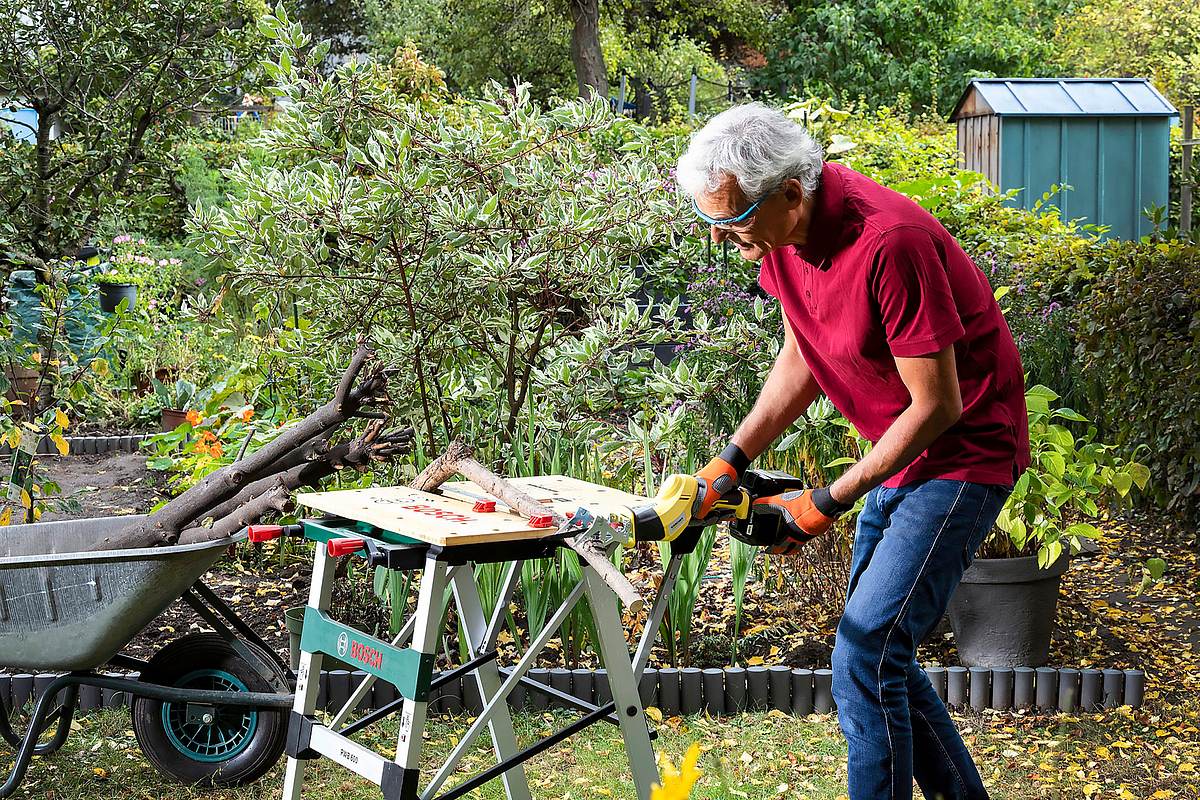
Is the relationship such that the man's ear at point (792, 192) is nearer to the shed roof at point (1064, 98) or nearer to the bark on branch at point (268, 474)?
the bark on branch at point (268, 474)

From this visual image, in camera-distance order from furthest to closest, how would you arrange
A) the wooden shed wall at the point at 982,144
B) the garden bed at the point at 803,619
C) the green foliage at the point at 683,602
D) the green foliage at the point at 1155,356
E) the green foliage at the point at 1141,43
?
1. the green foliage at the point at 1141,43
2. the wooden shed wall at the point at 982,144
3. the green foliage at the point at 1155,356
4. the garden bed at the point at 803,619
5. the green foliage at the point at 683,602

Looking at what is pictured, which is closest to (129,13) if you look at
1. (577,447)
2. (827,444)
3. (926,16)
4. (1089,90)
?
(577,447)

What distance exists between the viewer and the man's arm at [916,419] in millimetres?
1881

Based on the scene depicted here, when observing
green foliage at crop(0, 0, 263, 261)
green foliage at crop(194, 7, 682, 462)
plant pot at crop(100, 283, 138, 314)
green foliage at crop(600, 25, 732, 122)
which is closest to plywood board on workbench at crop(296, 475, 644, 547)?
green foliage at crop(194, 7, 682, 462)

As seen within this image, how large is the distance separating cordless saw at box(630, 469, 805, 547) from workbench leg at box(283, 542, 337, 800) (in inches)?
27.7

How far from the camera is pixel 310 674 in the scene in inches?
95.1

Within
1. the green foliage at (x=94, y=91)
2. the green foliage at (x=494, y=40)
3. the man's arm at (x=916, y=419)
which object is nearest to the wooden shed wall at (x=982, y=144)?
the green foliage at (x=494, y=40)

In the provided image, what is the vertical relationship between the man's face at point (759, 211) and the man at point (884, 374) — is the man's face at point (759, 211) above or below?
above

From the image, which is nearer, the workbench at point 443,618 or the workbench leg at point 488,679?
the workbench at point 443,618

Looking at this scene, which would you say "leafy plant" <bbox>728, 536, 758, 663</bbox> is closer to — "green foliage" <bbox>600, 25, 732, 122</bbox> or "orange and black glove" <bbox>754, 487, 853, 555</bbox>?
"orange and black glove" <bbox>754, 487, 853, 555</bbox>

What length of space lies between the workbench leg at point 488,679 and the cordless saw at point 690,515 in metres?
0.58

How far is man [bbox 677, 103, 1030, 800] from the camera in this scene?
1897 millimetres

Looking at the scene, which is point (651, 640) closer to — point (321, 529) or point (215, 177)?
point (321, 529)

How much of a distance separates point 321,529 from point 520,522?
42 cm
